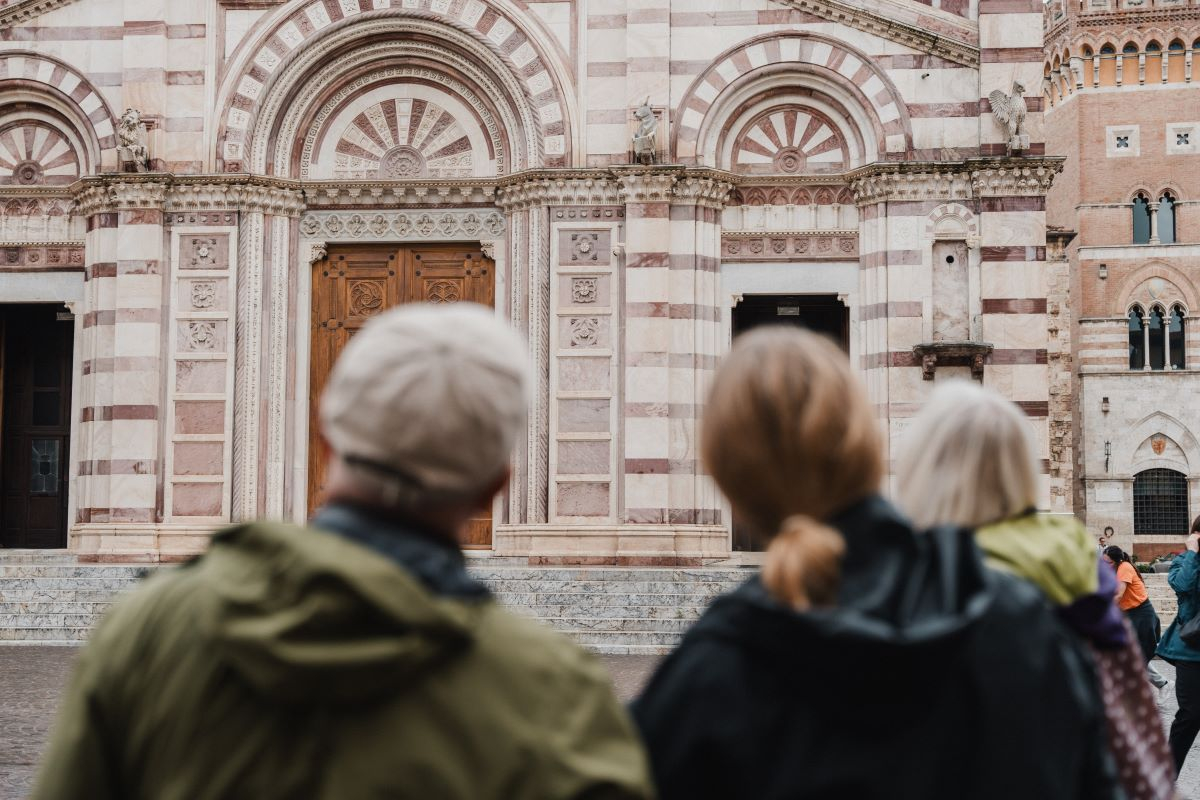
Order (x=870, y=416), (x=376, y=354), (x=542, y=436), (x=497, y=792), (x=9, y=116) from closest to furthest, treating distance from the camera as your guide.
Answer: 1. (x=497, y=792)
2. (x=376, y=354)
3. (x=870, y=416)
4. (x=542, y=436)
5. (x=9, y=116)

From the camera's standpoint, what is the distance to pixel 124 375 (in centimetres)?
1980

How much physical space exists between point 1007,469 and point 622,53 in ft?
57.7

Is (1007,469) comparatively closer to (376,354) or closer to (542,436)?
(376,354)

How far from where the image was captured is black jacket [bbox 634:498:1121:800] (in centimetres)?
237

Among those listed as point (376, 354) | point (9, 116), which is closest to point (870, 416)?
point (376, 354)

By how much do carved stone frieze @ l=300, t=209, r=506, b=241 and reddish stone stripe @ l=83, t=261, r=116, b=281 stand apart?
2.74 m

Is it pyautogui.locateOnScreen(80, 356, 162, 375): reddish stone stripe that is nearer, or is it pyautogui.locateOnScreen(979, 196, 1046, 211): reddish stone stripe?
pyautogui.locateOnScreen(979, 196, 1046, 211): reddish stone stripe

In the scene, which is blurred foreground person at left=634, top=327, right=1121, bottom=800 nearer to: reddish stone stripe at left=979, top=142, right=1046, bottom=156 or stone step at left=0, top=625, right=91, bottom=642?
stone step at left=0, top=625, right=91, bottom=642

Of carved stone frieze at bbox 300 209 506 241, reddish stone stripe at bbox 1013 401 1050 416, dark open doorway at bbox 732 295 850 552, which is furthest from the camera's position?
dark open doorway at bbox 732 295 850 552

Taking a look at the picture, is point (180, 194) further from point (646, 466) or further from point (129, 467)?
point (646, 466)

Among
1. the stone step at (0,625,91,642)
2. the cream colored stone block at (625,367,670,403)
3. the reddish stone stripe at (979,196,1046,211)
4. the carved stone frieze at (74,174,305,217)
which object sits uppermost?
the carved stone frieze at (74,174,305,217)

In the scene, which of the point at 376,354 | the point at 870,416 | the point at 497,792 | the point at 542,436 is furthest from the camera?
the point at 542,436

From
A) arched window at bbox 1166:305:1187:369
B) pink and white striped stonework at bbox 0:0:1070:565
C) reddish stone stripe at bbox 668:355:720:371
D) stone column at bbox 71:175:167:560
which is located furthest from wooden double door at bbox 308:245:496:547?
arched window at bbox 1166:305:1187:369

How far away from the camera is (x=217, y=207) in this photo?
20062mm
